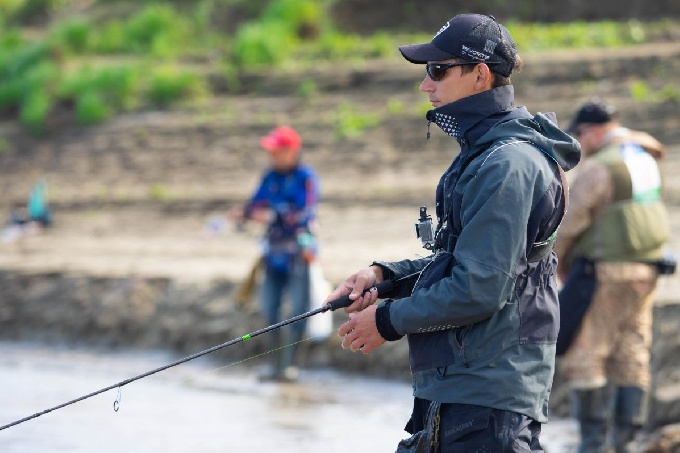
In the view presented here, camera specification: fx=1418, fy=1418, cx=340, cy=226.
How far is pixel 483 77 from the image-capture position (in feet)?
13.0

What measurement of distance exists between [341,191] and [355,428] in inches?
315

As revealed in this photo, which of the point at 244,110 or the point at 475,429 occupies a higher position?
the point at 244,110

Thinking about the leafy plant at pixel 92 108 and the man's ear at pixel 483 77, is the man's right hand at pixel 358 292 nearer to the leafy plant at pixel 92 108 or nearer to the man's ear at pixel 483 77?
the man's ear at pixel 483 77

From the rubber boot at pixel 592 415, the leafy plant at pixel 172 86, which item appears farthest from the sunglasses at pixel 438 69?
the leafy plant at pixel 172 86

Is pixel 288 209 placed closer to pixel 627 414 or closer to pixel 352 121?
pixel 627 414

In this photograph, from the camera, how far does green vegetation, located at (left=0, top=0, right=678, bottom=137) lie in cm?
1962

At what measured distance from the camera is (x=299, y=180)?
33.8 ft

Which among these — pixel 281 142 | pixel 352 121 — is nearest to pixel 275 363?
Result: pixel 281 142

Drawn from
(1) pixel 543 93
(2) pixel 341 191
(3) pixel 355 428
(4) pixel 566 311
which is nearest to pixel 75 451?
(3) pixel 355 428

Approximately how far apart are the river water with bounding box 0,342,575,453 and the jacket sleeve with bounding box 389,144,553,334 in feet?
14.3

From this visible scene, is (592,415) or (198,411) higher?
(198,411)

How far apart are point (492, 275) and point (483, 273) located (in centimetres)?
2

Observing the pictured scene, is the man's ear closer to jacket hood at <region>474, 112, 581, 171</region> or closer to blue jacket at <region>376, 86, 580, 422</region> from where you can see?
blue jacket at <region>376, 86, 580, 422</region>

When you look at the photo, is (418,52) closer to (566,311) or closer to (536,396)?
(536,396)
